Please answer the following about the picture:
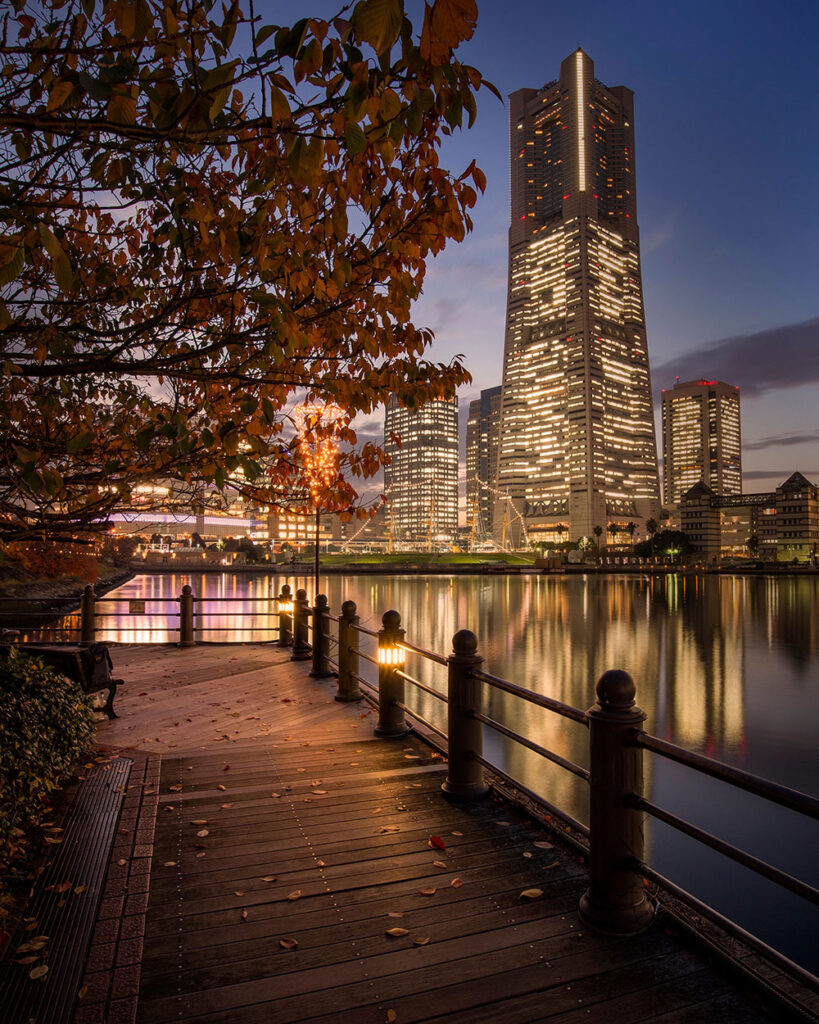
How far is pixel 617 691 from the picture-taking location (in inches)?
140

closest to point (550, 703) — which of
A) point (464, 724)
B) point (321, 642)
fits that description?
point (464, 724)

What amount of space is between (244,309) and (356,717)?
238 inches

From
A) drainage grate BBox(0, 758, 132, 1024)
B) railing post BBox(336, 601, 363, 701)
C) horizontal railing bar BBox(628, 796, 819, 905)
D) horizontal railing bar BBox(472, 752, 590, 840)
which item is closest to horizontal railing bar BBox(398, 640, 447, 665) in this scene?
horizontal railing bar BBox(472, 752, 590, 840)

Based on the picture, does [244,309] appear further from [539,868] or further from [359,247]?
[539,868]

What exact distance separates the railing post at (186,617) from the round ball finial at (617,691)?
35.9ft

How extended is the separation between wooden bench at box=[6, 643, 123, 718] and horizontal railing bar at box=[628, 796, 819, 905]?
6.99m

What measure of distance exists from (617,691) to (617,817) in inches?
29.6

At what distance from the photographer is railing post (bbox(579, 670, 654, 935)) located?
3.54 meters

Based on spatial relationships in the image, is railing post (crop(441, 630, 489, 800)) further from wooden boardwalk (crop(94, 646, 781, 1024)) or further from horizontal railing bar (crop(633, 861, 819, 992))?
horizontal railing bar (crop(633, 861, 819, 992))

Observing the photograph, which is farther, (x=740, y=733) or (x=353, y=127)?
(x=740, y=733)

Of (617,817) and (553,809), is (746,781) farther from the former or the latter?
(553,809)

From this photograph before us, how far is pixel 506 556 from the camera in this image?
14588cm

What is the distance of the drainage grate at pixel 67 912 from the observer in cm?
291

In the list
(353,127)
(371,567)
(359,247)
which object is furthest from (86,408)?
(371,567)
